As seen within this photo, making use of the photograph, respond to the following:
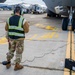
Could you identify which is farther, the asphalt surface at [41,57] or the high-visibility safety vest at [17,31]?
the asphalt surface at [41,57]

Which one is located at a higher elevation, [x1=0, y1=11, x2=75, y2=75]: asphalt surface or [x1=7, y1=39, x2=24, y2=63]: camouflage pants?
[x1=7, y1=39, x2=24, y2=63]: camouflage pants

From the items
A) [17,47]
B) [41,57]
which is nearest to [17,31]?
[17,47]

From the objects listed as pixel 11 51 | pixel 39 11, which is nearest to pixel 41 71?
pixel 11 51

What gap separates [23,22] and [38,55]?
6.12 feet

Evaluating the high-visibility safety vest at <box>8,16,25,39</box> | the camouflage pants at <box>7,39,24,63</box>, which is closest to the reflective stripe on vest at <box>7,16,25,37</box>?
the high-visibility safety vest at <box>8,16,25,39</box>

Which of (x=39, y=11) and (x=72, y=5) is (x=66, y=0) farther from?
(x=39, y=11)

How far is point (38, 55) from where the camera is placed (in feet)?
23.9

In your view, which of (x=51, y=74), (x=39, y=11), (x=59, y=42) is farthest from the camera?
(x=39, y=11)

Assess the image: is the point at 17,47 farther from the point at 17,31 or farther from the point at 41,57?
the point at 41,57

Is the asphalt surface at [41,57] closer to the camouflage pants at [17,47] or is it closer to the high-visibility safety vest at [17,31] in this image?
the camouflage pants at [17,47]

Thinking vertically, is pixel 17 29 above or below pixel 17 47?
above

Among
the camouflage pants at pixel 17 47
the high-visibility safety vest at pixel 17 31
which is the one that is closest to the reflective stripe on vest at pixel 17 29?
the high-visibility safety vest at pixel 17 31

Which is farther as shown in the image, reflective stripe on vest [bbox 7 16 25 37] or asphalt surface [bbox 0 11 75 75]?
asphalt surface [bbox 0 11 75 75]

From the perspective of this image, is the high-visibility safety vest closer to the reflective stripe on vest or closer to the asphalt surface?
the reflective stripe on vest
